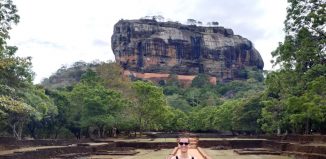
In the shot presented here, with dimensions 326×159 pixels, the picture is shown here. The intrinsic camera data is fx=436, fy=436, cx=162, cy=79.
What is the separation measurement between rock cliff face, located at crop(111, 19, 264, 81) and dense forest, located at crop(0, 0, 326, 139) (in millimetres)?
25916

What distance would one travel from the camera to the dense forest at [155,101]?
17234 mm

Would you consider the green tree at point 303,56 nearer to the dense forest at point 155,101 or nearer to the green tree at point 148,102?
the dense forest at point 155,101

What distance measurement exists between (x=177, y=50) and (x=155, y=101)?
267ft

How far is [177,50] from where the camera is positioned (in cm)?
13150

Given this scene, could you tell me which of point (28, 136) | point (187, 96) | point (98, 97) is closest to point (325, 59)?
point (98, 97)

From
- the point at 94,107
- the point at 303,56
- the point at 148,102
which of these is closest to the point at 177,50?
the point at 148,102

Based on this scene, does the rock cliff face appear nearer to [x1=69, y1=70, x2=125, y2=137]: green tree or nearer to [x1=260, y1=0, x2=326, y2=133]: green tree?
[x1=69, y1=70, x2=125, y2=137]: green tree

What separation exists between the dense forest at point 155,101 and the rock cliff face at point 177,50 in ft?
85.0

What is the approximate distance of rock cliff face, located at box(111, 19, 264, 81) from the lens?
128 metres

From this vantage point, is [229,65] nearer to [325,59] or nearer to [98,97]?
[98,97]

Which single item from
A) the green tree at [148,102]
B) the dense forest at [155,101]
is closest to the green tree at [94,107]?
the dense forest at [155,101]

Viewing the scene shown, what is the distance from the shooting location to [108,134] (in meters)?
58.2

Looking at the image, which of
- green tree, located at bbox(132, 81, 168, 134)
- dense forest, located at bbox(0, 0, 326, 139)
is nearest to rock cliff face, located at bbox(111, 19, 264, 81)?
dense forest, located at bbox(0, 0, 326, 139)

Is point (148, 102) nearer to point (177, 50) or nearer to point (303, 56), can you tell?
point (303, 56)
